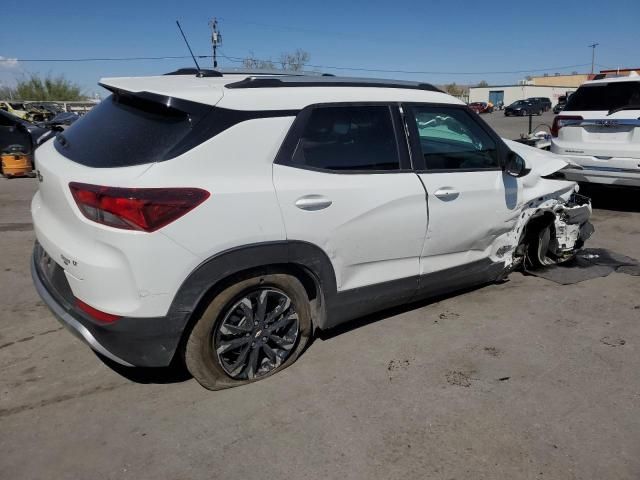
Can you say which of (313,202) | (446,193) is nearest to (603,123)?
(446,193)

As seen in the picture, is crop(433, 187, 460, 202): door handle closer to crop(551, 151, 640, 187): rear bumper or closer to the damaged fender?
the damaged fender

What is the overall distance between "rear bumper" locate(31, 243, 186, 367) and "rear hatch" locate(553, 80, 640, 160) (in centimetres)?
641

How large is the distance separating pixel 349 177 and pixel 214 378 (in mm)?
1421

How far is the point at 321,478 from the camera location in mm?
2311

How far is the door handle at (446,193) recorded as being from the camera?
11.4 feet

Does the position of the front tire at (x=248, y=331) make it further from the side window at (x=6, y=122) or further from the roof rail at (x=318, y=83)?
the side window at (x=6, y=122)

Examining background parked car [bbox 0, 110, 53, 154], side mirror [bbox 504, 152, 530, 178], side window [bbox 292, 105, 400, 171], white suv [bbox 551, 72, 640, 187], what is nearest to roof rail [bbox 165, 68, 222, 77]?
side window [bbox 292, 105, 400, 171]

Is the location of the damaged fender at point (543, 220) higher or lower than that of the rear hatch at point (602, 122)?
lower

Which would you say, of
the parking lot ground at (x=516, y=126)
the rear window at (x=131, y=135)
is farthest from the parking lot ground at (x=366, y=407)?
the parking lot ground at (x=516, y=126)

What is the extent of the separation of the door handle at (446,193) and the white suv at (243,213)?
1 cm

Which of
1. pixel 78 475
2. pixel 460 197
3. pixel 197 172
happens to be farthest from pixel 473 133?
pixel 78 475

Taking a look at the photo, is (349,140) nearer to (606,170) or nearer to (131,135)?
(131,135)

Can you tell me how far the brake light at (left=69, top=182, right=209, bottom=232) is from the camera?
2369mm

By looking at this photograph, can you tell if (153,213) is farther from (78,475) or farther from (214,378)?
(78,475)
